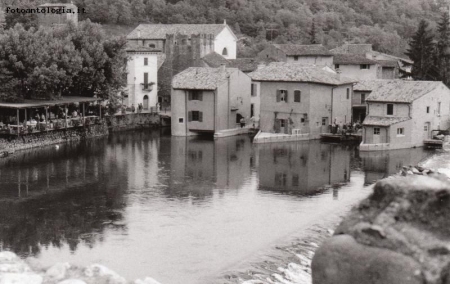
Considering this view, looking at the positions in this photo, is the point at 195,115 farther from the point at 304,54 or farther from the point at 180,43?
the point at 180,43

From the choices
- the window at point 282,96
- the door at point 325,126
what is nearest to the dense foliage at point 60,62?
the window at point 282,96

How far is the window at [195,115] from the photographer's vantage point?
169 feet

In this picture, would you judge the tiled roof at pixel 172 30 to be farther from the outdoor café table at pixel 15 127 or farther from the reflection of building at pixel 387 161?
the reflection of building at pixel 387 161

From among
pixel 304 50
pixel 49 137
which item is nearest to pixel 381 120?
pixel 304 50

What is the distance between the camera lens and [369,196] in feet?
27.9

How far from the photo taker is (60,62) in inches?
1909

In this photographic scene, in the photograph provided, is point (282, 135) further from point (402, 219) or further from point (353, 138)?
point (402, 219)

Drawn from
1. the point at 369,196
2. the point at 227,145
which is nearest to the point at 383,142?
the point at 227,145

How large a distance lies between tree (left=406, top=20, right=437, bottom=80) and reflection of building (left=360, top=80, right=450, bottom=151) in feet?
48.4

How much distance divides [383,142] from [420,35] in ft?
71.7

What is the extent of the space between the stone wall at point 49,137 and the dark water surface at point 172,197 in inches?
31.5

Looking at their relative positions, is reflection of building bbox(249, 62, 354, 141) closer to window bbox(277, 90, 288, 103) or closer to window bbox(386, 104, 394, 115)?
window bbox(277, 90, 288, 103)

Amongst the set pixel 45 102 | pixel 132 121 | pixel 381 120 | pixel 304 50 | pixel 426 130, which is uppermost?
pixel 304 50

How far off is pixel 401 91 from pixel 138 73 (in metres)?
21.2
